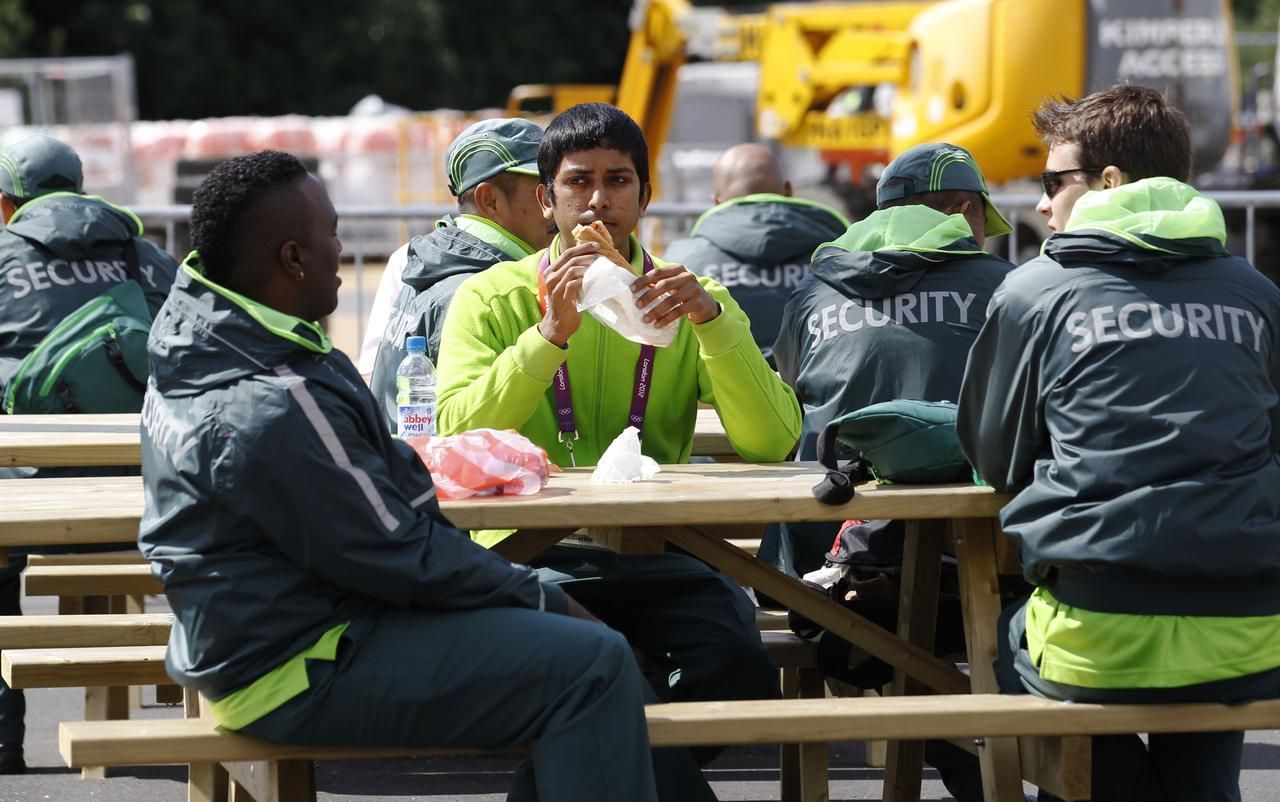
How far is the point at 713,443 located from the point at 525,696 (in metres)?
1.93

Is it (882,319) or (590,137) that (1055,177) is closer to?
(882,319)

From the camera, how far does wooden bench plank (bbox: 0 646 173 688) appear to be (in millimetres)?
4379

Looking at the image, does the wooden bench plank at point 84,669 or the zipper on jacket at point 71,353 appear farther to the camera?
the zipper on jacket at point 71,353

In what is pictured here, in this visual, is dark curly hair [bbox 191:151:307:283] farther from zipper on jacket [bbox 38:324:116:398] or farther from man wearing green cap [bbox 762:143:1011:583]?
zipper on jacket [bbox 38:324:116:398]

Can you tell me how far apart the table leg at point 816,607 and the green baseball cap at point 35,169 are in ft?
10.2

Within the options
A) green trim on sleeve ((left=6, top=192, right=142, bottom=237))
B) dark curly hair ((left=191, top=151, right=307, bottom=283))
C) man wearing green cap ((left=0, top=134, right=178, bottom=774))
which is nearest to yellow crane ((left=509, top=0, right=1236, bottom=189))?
green trim on sleeve ((left=6, top=192, right=142, bottom=237))

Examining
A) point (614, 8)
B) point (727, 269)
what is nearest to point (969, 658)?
point (727, 269)

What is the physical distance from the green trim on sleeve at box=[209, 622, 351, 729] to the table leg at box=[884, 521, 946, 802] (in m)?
1.57

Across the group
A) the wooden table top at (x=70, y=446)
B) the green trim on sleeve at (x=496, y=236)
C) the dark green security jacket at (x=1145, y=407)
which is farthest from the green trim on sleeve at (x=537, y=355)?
the green trim on sleeve at (x=496, y=236)

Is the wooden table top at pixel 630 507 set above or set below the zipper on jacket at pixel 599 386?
below

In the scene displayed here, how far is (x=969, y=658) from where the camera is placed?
4.11 meters

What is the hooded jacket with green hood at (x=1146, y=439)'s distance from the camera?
11.4 feet

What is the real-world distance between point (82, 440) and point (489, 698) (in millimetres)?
2113

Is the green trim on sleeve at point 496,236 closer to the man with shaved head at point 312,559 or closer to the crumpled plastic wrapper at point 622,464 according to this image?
the crumpled plastic wrapper at point 622,464
